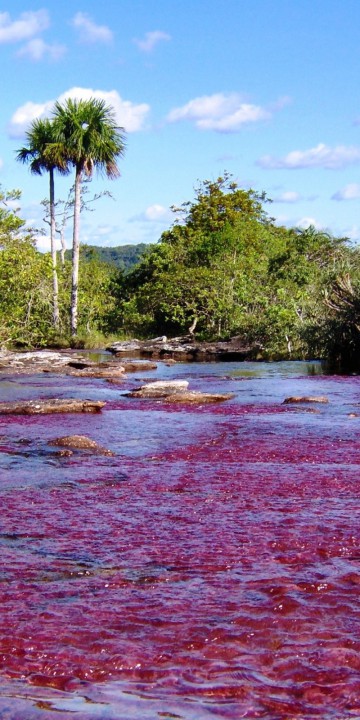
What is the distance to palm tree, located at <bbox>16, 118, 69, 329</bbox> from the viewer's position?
40.6 metres

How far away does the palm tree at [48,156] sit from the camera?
40.6m

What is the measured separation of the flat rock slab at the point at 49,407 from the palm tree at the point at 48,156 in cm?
2471

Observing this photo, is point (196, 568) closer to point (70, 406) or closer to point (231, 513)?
point (231, 513)

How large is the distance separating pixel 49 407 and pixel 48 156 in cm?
2834

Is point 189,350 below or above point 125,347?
below

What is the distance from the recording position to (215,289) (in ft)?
133

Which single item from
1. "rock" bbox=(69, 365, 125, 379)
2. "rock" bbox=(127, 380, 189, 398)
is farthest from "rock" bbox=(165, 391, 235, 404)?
"rock" bbox=(69, 365, 125, 379)

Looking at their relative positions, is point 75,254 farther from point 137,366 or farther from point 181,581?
point 181,581

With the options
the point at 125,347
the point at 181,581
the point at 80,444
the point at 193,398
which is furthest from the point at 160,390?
the point at 125,347

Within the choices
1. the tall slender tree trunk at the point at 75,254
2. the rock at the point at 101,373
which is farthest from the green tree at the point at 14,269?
the tall slender tree trunk at the point at 75,254

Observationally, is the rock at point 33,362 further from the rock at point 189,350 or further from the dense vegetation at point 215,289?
the rock at point 189,350

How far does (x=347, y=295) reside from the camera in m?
29.7

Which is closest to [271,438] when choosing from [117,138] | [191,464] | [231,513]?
[191,464]

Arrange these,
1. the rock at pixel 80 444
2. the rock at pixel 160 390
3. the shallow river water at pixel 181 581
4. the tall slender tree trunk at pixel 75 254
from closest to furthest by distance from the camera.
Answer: the shallow river water at pixel 181 581
the rock at pixel 80 444
the rock at pixel 160 390
the tall slender tree trunk at pixel 75 254
